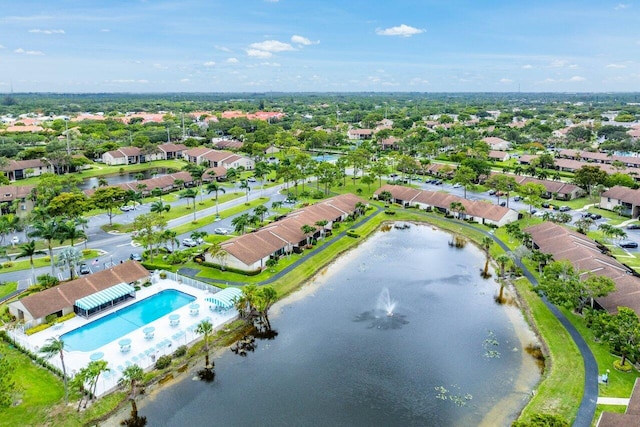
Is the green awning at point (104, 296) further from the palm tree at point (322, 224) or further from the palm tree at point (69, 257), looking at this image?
the palm tree at point (322, 224)

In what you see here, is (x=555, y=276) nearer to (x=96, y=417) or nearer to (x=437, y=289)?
(x=437, y=289)

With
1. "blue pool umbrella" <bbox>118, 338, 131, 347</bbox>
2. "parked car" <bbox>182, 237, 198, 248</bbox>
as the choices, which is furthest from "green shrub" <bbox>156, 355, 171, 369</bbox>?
"parked car" <bbox>182, 237, 198, 248</bbox>

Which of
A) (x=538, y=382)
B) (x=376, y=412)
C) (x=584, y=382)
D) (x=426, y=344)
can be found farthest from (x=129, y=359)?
(x=584, y=382)

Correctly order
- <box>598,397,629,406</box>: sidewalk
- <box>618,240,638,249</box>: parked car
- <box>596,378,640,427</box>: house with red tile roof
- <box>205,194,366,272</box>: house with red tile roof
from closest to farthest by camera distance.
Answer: <box>596,378,640,427</box>: house with red tile roof, <box>598,397,629,406</box>: sidewalk, <box>205,194,366,272</box>: house with red tile roof, <box>618,240,638,249</box>: parked car

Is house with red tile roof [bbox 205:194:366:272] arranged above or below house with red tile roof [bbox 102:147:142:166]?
below

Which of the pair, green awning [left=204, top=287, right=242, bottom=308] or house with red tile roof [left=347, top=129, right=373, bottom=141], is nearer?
green awning [left=204, top=287, right=242, bottom=308]

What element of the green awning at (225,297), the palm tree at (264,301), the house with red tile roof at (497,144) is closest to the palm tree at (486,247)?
the palm tree at (264,301)

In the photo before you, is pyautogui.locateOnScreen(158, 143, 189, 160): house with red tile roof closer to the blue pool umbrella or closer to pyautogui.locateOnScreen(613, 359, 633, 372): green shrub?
the blue pool umbrella
